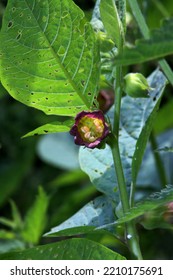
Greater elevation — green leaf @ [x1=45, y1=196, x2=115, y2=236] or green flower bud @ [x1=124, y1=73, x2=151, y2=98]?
green flower bud @ [x1=124, y1=73, x2=151, y2=98]

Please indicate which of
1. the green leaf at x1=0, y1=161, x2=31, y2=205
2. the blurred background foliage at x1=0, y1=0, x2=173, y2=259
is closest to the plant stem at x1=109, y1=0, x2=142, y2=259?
the blurred background foliage at x1=0, y1=0, x2=173, y2=259

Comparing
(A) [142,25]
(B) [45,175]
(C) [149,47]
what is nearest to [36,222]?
(A) [142,25]

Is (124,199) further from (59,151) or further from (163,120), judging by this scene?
(59,151)

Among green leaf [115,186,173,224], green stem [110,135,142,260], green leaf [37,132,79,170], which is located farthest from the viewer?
green leaf [37,132,79,170]

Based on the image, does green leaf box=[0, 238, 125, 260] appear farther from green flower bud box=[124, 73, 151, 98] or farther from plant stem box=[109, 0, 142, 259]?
green flower bud box=[124, 73, 151, 98]

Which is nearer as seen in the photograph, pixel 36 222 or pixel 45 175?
pixel 36 222

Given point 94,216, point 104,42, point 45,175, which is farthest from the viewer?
point 45,175

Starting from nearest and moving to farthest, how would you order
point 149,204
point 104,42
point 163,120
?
1. point 149,204
2. point 104,42
3. point 163,120
